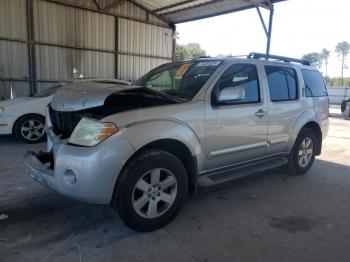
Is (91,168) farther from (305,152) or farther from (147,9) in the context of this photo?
(147,9)

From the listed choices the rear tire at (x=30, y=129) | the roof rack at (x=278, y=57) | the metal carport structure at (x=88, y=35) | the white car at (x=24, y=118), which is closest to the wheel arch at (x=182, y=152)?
the roof rack at (x=278, y=57)

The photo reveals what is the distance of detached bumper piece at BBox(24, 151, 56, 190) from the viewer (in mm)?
2952

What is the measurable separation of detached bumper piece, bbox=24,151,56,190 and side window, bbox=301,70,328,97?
12.7 ft

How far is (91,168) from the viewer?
106 inches

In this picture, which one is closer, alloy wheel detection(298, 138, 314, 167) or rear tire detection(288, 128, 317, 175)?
rear tire detection(288, 128, 317, 175)

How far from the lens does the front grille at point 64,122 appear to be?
3.20 m

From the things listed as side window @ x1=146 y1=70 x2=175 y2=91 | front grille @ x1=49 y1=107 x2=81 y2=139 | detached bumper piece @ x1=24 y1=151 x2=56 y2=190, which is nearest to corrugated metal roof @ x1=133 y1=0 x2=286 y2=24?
side window @ x1=146 y1=70 x2=175 y2=91

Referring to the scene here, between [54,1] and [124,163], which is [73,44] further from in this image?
[124,163]

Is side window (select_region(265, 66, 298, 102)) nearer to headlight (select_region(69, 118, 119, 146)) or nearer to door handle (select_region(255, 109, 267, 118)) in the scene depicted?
door handle (select_region(255, 109, 267, 118))

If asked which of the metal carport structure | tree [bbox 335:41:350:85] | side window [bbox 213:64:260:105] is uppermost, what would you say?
tree [bbox 335:41:350:85]

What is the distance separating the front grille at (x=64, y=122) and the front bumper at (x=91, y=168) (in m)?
0.38

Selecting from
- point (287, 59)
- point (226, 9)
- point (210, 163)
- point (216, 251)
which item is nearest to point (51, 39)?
point (226, 9)

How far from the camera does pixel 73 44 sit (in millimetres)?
13070

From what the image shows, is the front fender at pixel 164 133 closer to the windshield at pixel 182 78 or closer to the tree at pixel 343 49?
the windshield at pixel 182 78
